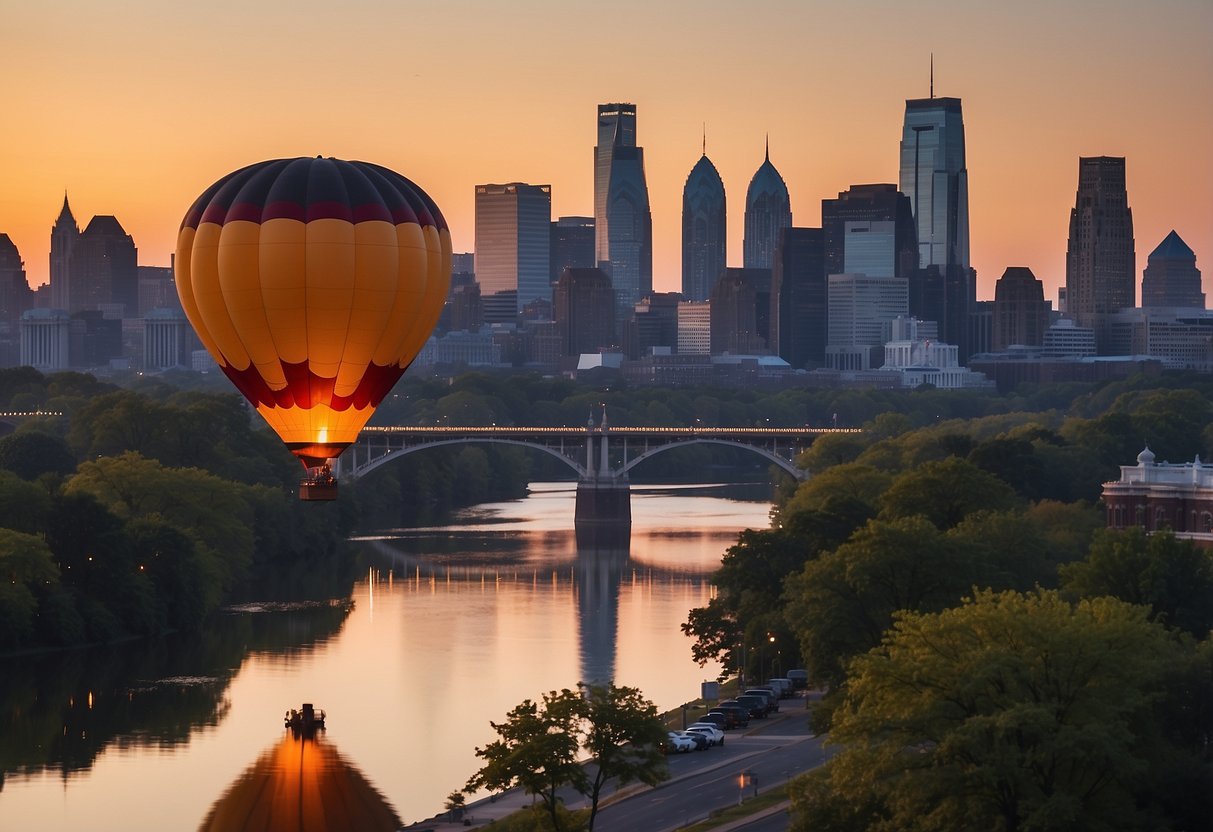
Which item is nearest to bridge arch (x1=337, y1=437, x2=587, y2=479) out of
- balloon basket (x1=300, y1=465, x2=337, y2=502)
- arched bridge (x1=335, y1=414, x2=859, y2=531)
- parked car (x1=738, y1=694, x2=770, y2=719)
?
arched bridge (x1=335, y1=414, x2=859, y2=531)

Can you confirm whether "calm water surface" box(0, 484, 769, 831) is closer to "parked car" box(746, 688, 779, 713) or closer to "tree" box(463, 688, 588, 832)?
"parked car" box(746, 688, 779, 713)

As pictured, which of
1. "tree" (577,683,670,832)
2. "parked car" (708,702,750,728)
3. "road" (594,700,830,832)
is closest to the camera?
"tree" (577,683,670,832)

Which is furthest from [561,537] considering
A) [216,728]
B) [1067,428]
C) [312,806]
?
[312,806]

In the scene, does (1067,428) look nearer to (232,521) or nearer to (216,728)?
(232,521)

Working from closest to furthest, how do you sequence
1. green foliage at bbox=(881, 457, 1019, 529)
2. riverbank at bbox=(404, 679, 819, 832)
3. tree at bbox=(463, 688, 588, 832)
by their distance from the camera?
tree at bbox=(463, 688, 588, 832)
riverbank at bbox=(404, 679, 819, 832)
green foliage at bbox=(881, 457, 1019, 529)

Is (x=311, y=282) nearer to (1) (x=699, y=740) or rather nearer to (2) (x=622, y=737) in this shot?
(2) (x=622, y=737)

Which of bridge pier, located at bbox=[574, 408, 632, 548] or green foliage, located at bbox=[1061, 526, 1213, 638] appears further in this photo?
bridge pier, located at bbox=[574, 408, 632, 548]

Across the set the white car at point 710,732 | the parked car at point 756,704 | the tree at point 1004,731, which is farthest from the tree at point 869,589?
the tree at point 1004,731

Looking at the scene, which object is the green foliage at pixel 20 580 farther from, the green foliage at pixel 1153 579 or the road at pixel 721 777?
the green foliage at pixel 1153 579
